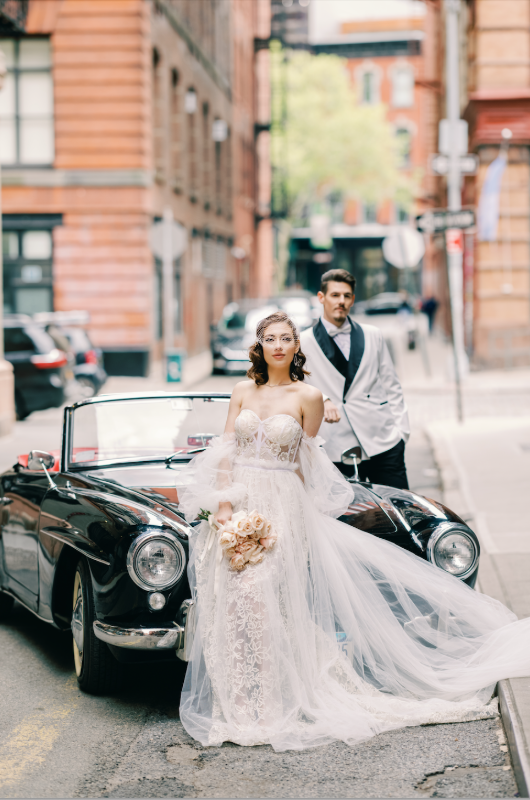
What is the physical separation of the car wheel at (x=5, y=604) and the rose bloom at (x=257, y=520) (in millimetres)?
2468

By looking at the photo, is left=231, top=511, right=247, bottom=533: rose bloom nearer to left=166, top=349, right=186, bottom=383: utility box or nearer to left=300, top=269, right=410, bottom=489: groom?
left=300, top=269, right=410, bottom=489: groom

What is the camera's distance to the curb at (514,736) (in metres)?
3.68

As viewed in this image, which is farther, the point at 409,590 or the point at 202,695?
the point at 409,590

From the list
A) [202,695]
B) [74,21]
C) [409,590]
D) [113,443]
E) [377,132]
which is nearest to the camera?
[202,695]

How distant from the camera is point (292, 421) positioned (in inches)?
177

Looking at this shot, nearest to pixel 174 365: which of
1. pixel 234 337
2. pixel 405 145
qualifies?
pixel 234 337

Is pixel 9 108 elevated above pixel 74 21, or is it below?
below

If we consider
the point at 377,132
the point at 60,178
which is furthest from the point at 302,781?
the point at 377,132

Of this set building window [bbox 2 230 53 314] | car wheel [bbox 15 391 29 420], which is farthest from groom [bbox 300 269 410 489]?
building window [bbox 2 230 53 314]

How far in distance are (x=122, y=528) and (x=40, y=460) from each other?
3.97ft

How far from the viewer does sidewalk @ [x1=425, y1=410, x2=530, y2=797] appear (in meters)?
4.28

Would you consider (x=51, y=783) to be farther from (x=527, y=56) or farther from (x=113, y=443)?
(x=527, y=56)

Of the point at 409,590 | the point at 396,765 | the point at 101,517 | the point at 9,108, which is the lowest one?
the point at 396,765

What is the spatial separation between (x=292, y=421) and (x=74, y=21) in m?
20.7
